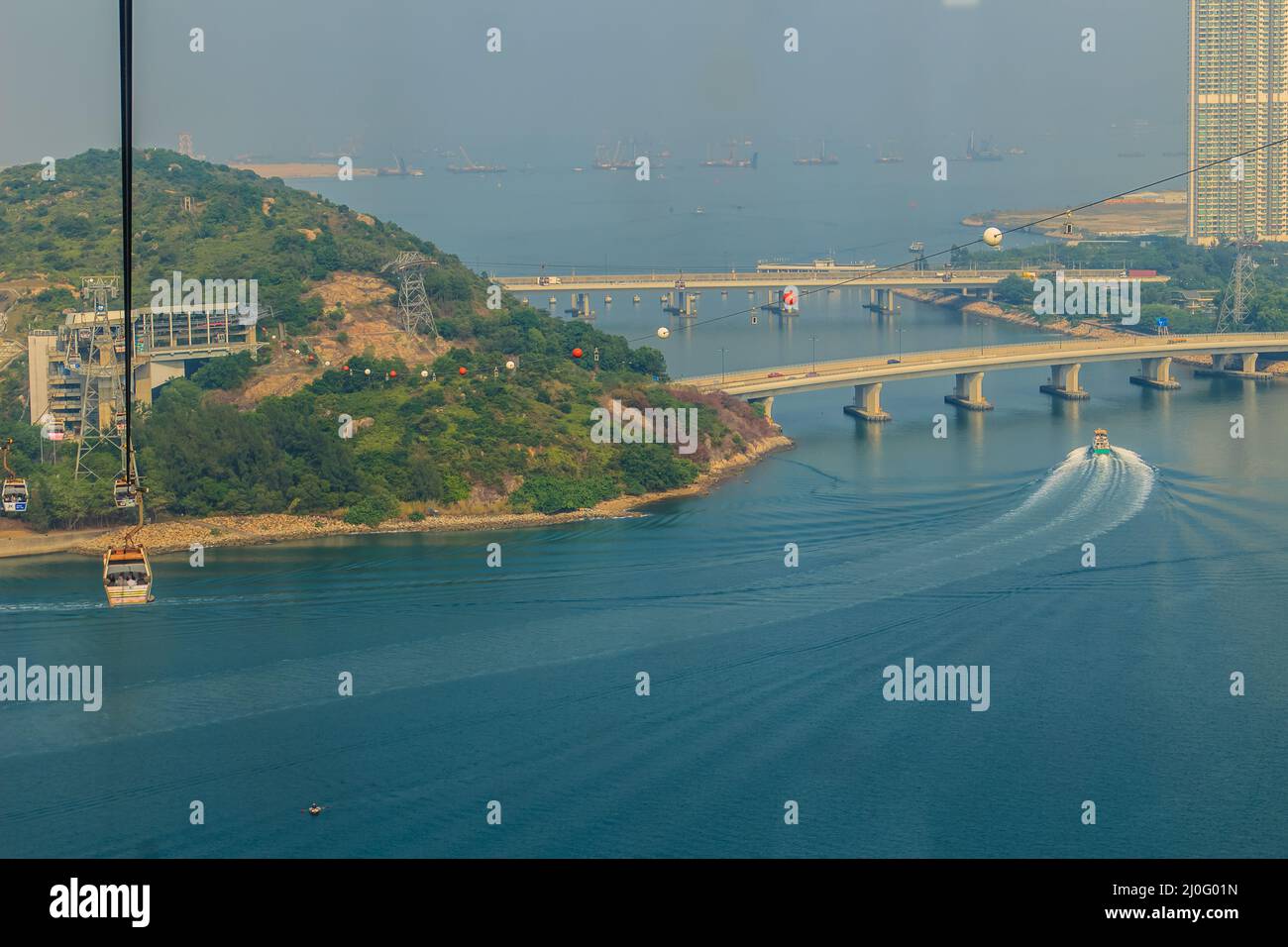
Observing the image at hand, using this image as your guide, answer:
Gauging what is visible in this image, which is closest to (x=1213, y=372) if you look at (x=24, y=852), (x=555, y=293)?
(x=555, y=293)

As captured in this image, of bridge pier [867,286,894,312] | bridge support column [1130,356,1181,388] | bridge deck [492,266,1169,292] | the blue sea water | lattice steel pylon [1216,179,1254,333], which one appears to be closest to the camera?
the blue sea water

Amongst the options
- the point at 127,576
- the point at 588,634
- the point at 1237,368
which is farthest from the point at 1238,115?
the point at 127,576

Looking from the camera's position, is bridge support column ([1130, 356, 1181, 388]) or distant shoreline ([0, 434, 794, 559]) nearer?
distant shoreline ([0, 434, 794, 559])

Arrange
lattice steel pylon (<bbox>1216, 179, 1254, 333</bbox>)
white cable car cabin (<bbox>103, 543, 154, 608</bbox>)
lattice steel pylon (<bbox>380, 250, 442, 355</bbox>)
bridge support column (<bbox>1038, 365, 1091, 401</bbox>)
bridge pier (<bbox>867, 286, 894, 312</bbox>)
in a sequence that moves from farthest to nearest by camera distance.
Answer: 1. bridge pier (<bbox>867, 286, 894, 312</bbox>)
2. lattice steel pylon (<bbox>1216, 179, 1254, 333</bbox>)
3. bridge support column (<bbox>1038, 365, 1091, 401</bbox>)
4. lattice steel pylon (<bbox>380, 250, 442, 355</bbox>)
5. white cable car cabin (<bbox>103, 543, 154, 608</bbox>)

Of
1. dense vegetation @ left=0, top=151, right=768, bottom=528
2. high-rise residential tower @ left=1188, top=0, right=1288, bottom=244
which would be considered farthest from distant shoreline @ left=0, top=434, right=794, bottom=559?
high-rise residential tower @ left=1188, top=0, right=1288, bottom=244

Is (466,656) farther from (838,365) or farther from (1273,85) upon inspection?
(1273,85)

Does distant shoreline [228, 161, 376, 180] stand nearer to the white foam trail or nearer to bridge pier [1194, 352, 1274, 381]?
bridge pier [1194, 352, 1274, 381]
